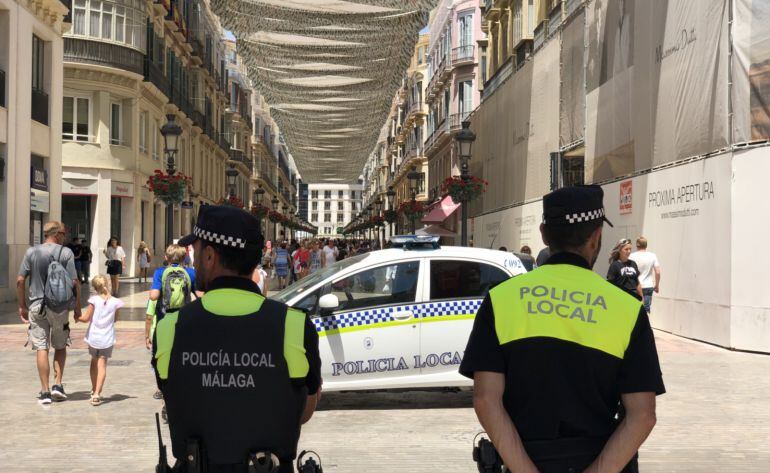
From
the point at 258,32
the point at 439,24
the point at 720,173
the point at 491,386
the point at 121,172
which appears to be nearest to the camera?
the point at 491,386

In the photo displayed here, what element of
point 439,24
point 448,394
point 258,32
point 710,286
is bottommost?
point 448,394

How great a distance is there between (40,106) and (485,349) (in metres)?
24.7

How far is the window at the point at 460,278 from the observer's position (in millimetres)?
9406

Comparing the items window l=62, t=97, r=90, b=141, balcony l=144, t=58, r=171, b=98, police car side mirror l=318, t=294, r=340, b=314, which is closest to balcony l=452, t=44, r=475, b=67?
balcony l=144, t=58, r=171, b=98

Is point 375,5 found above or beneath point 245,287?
above

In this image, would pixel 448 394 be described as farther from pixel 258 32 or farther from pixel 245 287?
pixel 258 32

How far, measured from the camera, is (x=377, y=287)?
9.37 meters

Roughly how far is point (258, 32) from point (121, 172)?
10868 mm

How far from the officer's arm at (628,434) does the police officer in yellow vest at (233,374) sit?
96 cm

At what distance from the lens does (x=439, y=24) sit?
197ft

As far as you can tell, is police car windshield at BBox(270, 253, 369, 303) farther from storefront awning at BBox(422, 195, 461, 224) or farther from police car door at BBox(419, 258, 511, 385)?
storefront awning at BBox(422, 195, 461, 224)

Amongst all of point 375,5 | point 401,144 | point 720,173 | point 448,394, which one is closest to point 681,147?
point 720,173

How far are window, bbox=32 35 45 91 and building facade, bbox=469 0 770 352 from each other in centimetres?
1418

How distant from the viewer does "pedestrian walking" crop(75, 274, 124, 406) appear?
946 cm
